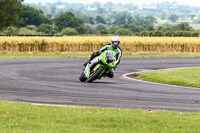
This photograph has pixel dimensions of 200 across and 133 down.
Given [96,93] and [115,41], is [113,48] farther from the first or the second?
[96,93]

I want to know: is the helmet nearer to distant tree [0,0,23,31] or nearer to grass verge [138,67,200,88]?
grass verge [138,67,200,88]

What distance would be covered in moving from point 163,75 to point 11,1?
44.6m

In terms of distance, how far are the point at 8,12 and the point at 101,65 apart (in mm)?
46400

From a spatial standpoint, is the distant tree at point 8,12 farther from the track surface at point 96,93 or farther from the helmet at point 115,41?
the helmet at point 115,41

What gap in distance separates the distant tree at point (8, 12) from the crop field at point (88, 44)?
1856 cm

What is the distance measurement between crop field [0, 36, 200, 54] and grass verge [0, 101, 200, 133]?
30.8m

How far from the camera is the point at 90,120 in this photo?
10.5m

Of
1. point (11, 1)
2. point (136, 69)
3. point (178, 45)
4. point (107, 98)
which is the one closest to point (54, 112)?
point (107, 98)

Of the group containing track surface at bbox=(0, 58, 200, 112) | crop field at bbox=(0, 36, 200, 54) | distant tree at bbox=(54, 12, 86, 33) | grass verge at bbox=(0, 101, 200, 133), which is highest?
grass verge at bbox=(0, 101, 200, 133)

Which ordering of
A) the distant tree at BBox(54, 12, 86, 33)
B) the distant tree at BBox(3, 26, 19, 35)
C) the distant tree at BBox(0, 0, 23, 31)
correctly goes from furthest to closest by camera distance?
1. the distant tree at BBox(54, 12, 86, 33)
2. the distant tree at BBox(3, 26, 19, 35)
3. the distant tree at BBox(0, 0, 23, 31)

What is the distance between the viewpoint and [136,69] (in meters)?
27.0

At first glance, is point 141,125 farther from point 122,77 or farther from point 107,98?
point 122,77

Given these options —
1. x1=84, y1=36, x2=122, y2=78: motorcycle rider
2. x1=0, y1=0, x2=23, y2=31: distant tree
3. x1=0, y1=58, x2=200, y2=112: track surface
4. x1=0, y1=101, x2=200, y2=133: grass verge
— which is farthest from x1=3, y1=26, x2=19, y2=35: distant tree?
x1=0, y1=101, x2=200, y2=133: grass verge

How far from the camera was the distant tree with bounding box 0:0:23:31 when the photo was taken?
203 ft
